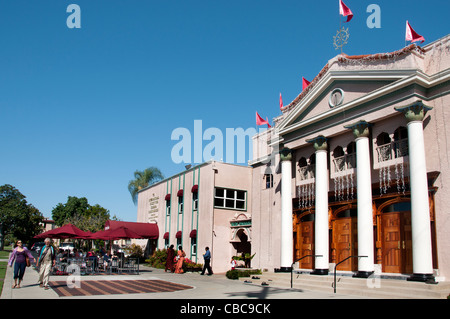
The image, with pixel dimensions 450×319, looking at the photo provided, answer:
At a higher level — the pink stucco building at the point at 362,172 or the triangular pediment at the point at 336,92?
the triangular pediment at the point at 336,92

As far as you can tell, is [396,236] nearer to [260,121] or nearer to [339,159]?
[339,159]

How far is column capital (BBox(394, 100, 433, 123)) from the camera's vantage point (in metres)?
14.8

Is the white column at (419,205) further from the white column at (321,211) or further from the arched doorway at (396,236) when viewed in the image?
the white column at (321,211)

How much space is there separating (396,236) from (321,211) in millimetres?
3514

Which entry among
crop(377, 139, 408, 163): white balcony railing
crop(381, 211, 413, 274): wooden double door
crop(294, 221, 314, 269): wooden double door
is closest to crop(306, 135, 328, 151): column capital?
crop(377, 139, 408, 163): white balcony railing

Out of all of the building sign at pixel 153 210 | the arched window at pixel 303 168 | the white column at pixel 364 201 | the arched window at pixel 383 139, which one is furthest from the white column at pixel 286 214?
the building sign at pixel 153 210

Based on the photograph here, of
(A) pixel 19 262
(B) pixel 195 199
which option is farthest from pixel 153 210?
(A) pixel 19 262

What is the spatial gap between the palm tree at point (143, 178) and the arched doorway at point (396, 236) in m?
41.8

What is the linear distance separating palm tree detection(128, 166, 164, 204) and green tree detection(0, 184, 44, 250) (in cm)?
2741

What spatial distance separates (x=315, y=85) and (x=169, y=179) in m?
18.8

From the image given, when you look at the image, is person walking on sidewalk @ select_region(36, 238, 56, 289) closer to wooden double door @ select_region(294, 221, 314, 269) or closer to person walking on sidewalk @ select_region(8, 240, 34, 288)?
person walking on sidewalk @ select_region(8, 240, 34, 288)

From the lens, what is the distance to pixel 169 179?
116 ft

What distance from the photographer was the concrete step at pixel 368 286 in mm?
12648
